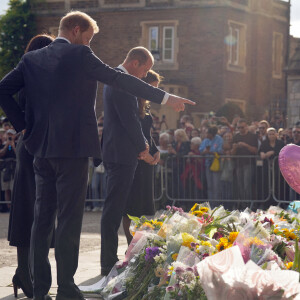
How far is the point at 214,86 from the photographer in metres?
34.5

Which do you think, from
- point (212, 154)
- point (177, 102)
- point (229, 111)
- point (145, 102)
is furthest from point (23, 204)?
point (229, 111)

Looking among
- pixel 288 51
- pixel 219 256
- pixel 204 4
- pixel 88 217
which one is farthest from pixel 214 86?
pixel 219 256

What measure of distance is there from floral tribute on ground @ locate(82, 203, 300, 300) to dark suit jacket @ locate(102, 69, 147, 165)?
102 cm

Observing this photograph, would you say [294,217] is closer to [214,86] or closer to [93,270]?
[93,270]

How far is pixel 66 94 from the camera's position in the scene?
5.53m

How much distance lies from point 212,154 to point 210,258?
1239 cm

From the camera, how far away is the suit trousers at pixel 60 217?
5535 mm

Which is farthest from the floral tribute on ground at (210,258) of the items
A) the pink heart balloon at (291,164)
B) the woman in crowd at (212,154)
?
the woman in crowd at (212,154)

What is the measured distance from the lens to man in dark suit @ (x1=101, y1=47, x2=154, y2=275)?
732 centimetres

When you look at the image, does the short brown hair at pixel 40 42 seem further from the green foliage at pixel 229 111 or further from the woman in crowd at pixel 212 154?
the green foliage at pixel 229 111

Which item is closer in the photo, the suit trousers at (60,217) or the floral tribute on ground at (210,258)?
the floral tribute on ground at (210,258)

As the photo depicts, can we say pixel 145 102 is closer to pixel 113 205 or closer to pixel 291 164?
pixel 113 205

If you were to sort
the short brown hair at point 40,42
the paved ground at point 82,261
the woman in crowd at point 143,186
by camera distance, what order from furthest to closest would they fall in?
the woman in crowd at point 143,186
the paved ground at point 82,261
the short brown hair at point 40,42

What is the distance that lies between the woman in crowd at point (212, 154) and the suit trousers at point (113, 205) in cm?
871
